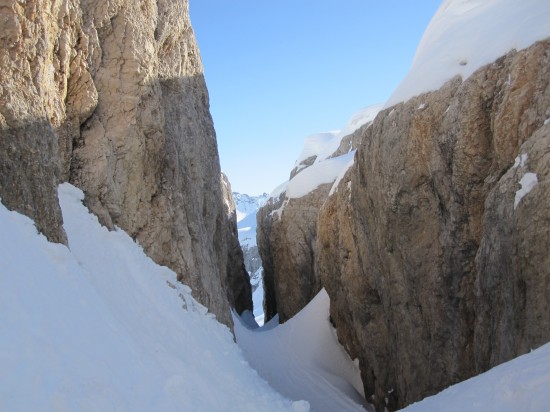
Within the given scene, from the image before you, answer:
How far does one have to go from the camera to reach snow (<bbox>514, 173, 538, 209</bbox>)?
1102 centimetres

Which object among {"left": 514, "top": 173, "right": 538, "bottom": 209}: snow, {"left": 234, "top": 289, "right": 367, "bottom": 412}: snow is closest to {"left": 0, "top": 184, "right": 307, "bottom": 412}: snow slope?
{"left": 514, "top": 173, "right": 538, "bottom": 209}: snow

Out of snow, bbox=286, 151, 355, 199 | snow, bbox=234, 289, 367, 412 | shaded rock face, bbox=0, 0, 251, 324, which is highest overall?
shaded rock face, bbox=0, 0, 251, 324

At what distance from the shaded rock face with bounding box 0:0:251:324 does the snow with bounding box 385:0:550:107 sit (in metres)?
7.96

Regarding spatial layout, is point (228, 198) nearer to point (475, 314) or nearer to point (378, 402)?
point (378, 402)

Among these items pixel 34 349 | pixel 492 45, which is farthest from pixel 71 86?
pixel 492 45

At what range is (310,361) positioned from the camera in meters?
23.8

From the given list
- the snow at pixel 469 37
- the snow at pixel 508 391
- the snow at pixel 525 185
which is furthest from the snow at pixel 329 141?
the snow at pixel 508 391

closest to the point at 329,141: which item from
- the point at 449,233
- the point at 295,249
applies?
the point at 295,249

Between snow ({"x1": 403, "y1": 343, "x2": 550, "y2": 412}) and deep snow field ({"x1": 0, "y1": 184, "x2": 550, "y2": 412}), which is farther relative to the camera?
snow ({"x1": 403, "y1": 343, "x2": 550, "y2": 412})

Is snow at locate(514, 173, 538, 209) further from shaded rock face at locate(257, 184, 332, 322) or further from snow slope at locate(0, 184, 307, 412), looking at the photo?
shaded rock face at locate(257, 184, 332, 322)

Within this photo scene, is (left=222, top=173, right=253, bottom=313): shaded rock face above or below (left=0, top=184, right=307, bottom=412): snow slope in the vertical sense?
below

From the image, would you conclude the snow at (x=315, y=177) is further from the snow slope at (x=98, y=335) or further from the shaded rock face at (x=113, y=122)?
the snow slope at (x=98, y=335)

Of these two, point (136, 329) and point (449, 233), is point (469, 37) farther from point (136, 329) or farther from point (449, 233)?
point (136, 329)

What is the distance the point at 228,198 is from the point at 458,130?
3203 centimetres
